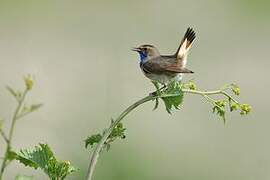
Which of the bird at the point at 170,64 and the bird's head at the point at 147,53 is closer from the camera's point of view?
the bird at the point at 170,64

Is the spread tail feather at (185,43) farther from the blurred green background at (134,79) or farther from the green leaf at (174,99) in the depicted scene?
the blurred green background at (134,79)

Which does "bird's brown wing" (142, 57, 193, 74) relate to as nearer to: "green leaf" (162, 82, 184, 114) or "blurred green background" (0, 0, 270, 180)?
"blurred green background" (0, 0, 270, 180)

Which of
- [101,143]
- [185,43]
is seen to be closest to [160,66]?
[185,43]

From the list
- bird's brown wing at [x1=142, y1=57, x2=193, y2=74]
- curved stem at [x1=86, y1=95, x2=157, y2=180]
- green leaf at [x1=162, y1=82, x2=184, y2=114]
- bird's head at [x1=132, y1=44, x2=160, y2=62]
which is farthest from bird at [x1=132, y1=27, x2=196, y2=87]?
curved stem at [x1=86, y1=95, x2=157, y2=180]

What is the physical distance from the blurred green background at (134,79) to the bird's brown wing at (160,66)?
1.97m

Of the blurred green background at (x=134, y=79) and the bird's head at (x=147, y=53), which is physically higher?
the blurred green background at (x=134, y=79)

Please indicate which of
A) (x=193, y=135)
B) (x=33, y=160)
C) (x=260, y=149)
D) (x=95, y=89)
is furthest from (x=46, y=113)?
(x=33, y=160)

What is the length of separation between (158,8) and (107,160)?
725 cm

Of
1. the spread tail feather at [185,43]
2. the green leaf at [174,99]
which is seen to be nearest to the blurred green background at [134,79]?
the spread tail feather at [185,43]

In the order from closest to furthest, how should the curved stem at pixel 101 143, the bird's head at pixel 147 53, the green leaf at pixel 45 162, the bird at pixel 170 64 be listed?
the curved stem at pixel 101 143, the green leaf at pixel 45 162, the bird at pixel 170 64, the bird's head at pixel 147 53

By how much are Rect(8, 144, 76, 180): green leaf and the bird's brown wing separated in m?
2.17

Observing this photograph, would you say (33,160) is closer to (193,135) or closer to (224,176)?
(224,176)

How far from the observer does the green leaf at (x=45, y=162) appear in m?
1.97

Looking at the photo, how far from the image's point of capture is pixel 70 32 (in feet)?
40.6
